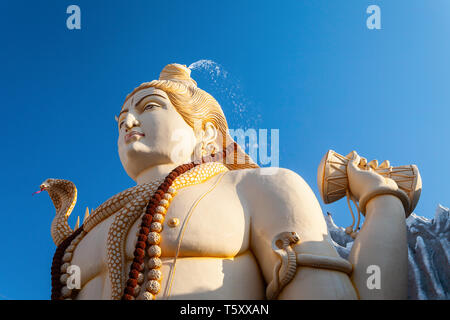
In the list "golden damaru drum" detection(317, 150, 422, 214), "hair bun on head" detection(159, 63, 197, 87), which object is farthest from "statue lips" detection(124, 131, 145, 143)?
"golden damaru drum" detection(317, 150, 422, 214)

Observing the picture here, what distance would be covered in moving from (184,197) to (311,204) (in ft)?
3.55

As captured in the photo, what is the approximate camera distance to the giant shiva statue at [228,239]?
3.46 metres

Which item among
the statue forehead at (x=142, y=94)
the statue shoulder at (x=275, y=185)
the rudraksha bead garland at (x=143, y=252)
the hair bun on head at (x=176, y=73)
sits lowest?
the rudraksha bead garland at (x=143, y=252)

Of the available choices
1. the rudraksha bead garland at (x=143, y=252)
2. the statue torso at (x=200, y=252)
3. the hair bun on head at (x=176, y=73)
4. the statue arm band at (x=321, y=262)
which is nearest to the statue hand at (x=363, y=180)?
the statue arm band at (x=321, y=262)

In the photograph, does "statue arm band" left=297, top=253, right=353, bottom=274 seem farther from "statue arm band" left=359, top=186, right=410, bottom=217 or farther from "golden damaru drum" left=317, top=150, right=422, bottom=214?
"golden damaru drum" left=317, top=150, right=422, bottom=214

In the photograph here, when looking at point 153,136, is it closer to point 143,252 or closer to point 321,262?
point 143,252

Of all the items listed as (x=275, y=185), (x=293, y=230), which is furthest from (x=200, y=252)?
(x=275, y=185)

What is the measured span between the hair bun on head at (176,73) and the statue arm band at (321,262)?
9.80 ft

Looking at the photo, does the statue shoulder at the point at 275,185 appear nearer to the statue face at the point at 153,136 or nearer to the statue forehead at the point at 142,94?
the statue face at the point at 153,136

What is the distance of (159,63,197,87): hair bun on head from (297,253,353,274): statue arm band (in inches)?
118

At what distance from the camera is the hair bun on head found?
5.80 m

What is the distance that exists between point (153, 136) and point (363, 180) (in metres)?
2.15
